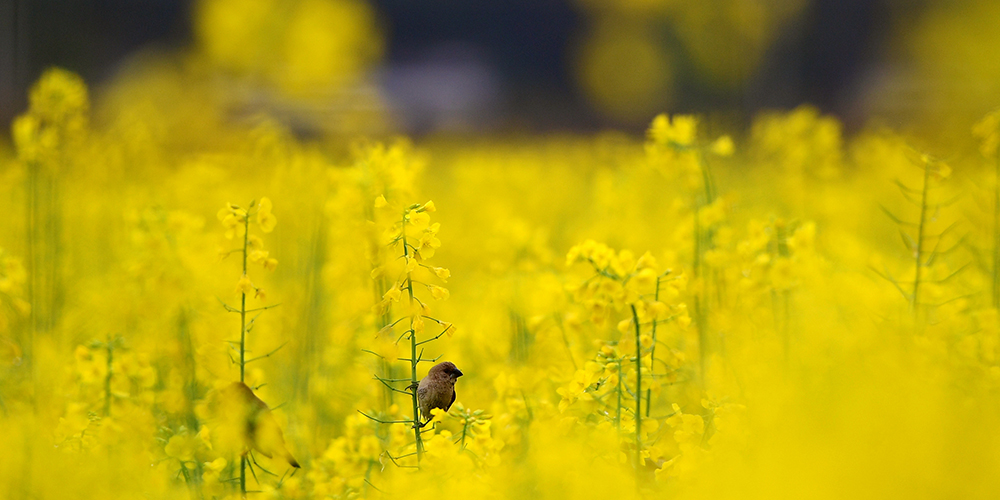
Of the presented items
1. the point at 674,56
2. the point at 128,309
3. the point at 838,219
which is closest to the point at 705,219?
the point at 128,309

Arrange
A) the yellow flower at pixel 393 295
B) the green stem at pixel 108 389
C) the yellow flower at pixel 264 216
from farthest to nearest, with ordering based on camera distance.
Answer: the green stem at pixel 108 389 → the yellow flower at pixel 264 216 → the yellow flower at pixel 393 295

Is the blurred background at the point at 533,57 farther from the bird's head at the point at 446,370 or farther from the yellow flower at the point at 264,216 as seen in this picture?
the bird's head at the point at 446,370

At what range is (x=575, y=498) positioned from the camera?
3.76ft

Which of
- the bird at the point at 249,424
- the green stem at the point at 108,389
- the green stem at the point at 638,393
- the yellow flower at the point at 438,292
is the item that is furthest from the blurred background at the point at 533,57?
the green stem at the point at 638,393

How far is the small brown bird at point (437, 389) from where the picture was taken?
1277 mm

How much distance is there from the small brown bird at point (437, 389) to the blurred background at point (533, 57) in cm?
281

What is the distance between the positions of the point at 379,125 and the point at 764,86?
3.82m

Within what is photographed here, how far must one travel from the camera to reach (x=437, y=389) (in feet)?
4.18

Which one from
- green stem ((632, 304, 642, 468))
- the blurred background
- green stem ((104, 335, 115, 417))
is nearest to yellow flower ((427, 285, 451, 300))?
green stem ((632, 304, 642, 468))

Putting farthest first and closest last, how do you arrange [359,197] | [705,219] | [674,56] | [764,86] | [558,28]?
[558,28], [674,56], [764,86], [705,219], [359,197]

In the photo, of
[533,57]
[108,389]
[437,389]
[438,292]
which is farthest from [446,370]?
[533,57]

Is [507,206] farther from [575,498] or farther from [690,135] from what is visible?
[575,498]

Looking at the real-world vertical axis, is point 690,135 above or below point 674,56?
below

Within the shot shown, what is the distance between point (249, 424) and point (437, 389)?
0.96ft
